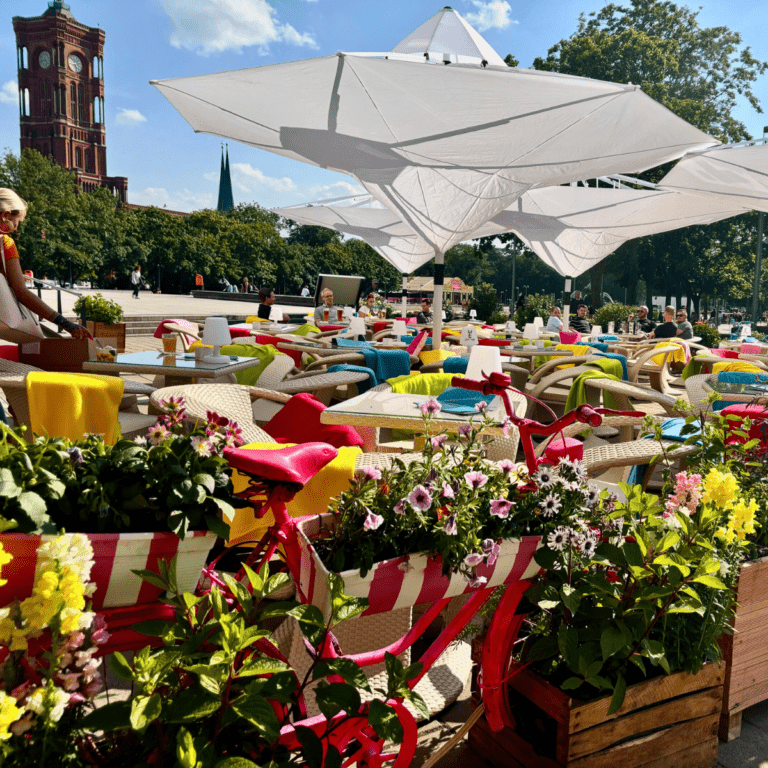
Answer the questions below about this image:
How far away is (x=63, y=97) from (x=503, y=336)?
111820 millimetres

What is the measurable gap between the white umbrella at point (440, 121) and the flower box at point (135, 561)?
6.29 metres

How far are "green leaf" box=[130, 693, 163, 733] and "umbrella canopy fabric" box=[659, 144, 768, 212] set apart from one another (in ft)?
39.7

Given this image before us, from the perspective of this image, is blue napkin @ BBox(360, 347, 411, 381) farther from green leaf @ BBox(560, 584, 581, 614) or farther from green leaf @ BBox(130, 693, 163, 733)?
green leaf @ BBox(130, 693, 163, 733)

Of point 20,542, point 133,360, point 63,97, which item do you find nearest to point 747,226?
point 133,360

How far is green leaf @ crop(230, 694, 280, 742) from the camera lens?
116cm

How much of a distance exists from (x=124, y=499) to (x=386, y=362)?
5229mm

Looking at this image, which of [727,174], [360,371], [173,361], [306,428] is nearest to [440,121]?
[360,371]

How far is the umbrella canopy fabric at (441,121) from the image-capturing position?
7012 millimetres

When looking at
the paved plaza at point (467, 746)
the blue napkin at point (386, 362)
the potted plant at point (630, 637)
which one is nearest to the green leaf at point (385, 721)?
the potted plant at point (630, 637)

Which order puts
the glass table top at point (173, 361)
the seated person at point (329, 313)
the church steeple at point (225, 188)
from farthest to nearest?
the church steeple at point (225, 188) → the seated person at point (329, 313) → the glass table top at point (173, 361)

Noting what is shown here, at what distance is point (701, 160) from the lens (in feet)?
37.1

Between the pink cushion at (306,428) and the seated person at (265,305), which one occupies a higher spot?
the seated person at (265,305)

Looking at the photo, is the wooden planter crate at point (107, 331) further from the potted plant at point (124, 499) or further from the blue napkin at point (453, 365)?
the potted plant at point (124, 499)

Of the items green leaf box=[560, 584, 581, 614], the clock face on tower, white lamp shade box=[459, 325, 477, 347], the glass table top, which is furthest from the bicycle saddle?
the clock face on tower
